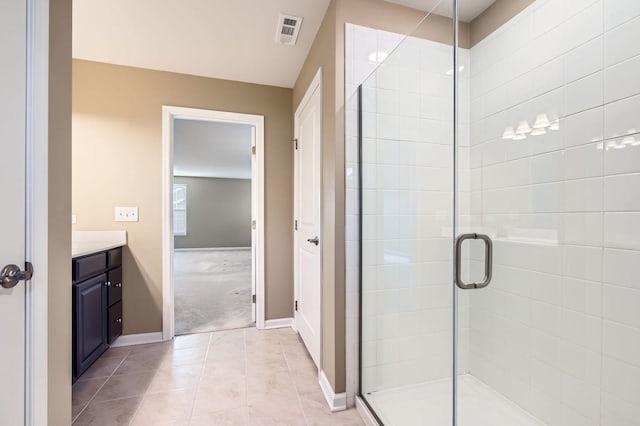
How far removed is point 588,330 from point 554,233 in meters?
0.47

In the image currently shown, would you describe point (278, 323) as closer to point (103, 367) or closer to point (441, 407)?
point (103, 367)

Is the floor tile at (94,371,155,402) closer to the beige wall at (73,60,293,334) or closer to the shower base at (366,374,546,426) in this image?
the beige wall at (73,60,293,334)

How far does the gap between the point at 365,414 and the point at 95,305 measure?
197 cm

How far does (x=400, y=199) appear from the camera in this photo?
5.21ft

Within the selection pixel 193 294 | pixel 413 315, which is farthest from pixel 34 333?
pixel 193 294

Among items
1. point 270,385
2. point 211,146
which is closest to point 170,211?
point 270,385

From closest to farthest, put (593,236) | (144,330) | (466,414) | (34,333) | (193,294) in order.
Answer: (34,333)
(593,236)
(466,414)
(144,330)
(193,294)

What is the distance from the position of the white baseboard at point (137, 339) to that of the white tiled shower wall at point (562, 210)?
8.53 feet

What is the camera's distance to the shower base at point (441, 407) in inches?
54.1

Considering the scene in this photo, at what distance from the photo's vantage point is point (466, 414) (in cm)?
153

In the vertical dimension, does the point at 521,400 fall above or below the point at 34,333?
below

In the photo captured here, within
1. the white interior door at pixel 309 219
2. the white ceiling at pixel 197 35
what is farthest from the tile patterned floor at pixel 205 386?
the white ceiling at pixel 197 35

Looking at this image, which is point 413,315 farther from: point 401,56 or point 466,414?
point 401,56

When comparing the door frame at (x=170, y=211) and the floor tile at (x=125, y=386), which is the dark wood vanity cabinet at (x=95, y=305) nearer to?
the floor tile at (x=125, y=386)
